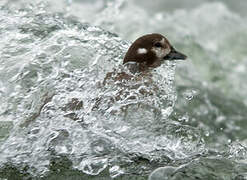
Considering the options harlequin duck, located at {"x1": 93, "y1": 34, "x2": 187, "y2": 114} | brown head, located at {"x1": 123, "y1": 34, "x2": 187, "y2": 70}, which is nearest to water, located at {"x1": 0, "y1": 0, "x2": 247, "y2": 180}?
harlequin duck, located at {"x1": 93, "y1": 34, "x2": 187, "y2": 114}

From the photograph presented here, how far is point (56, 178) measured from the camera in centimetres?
366

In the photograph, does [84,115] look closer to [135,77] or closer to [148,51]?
[135,77]

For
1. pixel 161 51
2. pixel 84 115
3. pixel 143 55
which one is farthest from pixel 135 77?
pixel 84 115

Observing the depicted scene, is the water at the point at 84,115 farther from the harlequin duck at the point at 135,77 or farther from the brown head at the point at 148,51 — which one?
the brown head at the point at 148,51

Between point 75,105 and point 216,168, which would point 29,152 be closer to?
point 75,105

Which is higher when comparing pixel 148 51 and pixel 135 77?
pixel 148 51

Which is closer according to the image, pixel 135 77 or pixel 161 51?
pixel 135 77

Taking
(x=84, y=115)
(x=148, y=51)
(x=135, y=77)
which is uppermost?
(x=148, y=51)

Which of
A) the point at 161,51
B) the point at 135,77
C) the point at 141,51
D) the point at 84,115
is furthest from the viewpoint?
the point at 161,51

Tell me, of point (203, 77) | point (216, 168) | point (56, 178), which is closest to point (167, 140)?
point (216, 168)

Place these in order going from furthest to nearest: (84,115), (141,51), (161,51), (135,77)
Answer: (161,51) < (141,51) < (135,77) < (84,115)

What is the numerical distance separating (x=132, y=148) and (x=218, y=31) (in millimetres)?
6600

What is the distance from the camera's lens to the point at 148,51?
482cm

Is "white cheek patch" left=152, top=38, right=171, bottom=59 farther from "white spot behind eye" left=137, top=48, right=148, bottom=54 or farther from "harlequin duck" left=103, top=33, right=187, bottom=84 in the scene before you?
"white spot behind eye" left=137, top=48, right=148, bottom=54
